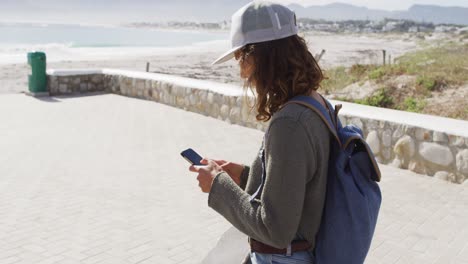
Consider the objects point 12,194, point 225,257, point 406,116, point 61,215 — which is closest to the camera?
point 225,257

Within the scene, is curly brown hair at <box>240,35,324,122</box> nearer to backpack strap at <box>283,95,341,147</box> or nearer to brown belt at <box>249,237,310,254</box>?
backpack strap at <box>283,95,341,147</box>

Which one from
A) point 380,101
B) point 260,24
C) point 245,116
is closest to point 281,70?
point 260,24

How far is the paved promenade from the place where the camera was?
436 cm

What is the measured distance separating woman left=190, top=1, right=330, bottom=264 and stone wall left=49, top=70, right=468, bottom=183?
285 mm

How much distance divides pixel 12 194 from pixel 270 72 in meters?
4.84

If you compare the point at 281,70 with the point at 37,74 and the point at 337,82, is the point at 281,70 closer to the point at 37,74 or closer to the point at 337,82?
the point at 37,74

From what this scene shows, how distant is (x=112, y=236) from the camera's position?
4.61 m

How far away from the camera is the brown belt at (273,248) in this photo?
5.55 ft

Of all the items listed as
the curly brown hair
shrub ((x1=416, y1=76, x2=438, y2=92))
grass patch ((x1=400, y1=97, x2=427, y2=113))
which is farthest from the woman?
shrub ((x1=416, y1=76, x2=438, y2=92))

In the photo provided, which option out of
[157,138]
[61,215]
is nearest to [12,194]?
[61,215]

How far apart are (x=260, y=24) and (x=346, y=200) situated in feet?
1.95

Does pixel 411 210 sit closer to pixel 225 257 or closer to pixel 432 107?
pixel 225 257

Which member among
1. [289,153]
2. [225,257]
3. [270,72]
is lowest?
[225,257]

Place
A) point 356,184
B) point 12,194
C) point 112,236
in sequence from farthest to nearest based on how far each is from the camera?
1. point 12,194
2. point 112,236
3. point 356,184
